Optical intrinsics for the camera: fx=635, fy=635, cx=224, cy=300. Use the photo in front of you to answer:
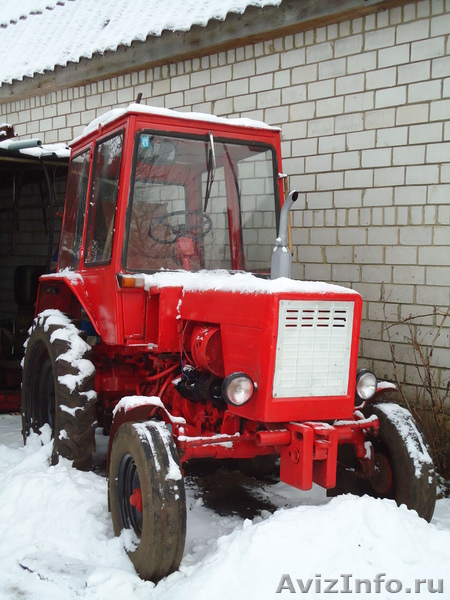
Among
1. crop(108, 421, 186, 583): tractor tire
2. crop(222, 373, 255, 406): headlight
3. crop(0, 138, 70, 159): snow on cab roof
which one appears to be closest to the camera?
crop(108, 421, 186, 583): tractor tire

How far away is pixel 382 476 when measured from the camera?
3.69 meters

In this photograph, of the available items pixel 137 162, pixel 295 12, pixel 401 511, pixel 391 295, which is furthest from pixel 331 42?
pixel 401 511

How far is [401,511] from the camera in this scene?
300 cm

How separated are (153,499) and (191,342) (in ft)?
3.33

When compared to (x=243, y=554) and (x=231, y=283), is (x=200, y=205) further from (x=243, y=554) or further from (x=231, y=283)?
(x=243, y=554)

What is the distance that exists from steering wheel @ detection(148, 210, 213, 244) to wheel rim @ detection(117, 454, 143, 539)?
1346 millimetres

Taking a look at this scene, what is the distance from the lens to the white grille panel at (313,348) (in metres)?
3.13

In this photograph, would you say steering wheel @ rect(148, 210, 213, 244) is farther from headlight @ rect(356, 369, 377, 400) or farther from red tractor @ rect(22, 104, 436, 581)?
headlight @ rect(356, 369, 377, 400)

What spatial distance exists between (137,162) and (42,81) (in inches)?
246

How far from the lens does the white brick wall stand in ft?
17.5

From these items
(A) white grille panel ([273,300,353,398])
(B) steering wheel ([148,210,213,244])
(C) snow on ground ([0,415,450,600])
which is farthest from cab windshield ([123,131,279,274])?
(C) snow on ground ([0,415,450,600])

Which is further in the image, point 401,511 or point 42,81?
point 42,81

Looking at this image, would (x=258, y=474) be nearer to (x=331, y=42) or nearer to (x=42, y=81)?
(x=331, y=42)

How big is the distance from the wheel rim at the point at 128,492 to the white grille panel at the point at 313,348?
834 mm
